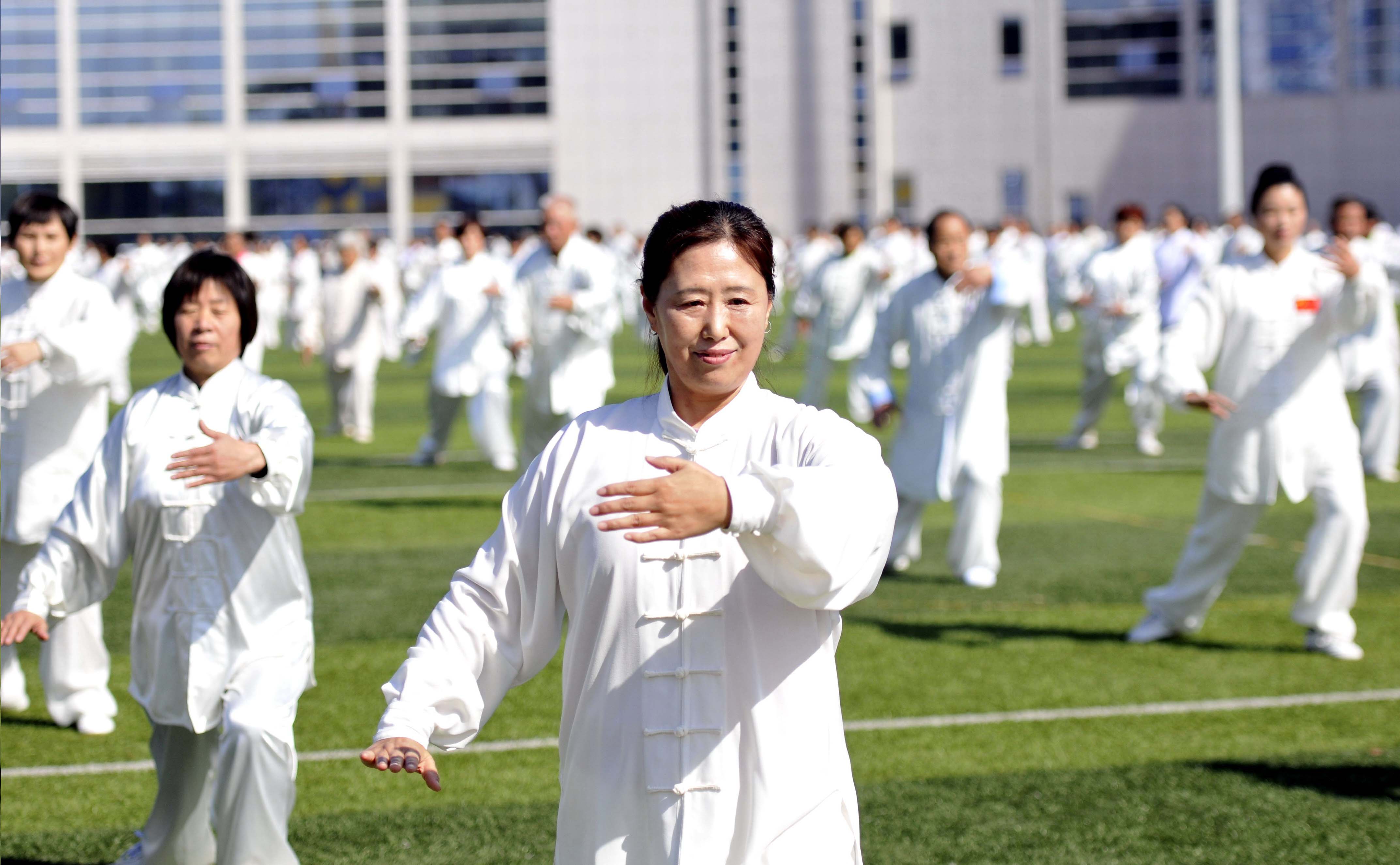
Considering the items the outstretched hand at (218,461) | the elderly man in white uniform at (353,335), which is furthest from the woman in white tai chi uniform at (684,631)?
the elderly man in white uniform at (353,335)

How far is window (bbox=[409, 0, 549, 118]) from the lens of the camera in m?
57.5

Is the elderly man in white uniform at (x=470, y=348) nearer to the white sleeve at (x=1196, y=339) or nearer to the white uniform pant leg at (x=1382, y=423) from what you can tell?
the white uniform pant leg at (x=1382, y=423)

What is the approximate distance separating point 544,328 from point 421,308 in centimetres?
375

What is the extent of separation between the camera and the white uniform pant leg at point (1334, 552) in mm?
7418

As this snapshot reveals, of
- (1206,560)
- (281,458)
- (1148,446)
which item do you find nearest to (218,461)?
(281,458)

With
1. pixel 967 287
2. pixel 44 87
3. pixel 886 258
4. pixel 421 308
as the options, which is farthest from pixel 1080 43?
pixel 967 287

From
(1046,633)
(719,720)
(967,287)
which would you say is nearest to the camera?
(719,720)

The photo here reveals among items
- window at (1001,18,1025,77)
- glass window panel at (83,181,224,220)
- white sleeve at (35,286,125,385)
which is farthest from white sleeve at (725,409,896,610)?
glass window panel at (83,181,224,220)

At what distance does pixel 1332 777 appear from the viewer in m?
5.77

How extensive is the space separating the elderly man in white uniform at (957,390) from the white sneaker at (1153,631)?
1292 mm

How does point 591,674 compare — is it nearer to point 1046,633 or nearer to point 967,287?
point 1046,633

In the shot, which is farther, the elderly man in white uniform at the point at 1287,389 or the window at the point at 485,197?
the window at the point at 485,197

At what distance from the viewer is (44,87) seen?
5688 centimetres

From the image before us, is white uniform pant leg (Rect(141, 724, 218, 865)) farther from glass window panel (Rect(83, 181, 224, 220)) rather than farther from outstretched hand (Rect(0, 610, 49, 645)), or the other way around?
glass window panel (Rect(83, 181, 224, 220))
